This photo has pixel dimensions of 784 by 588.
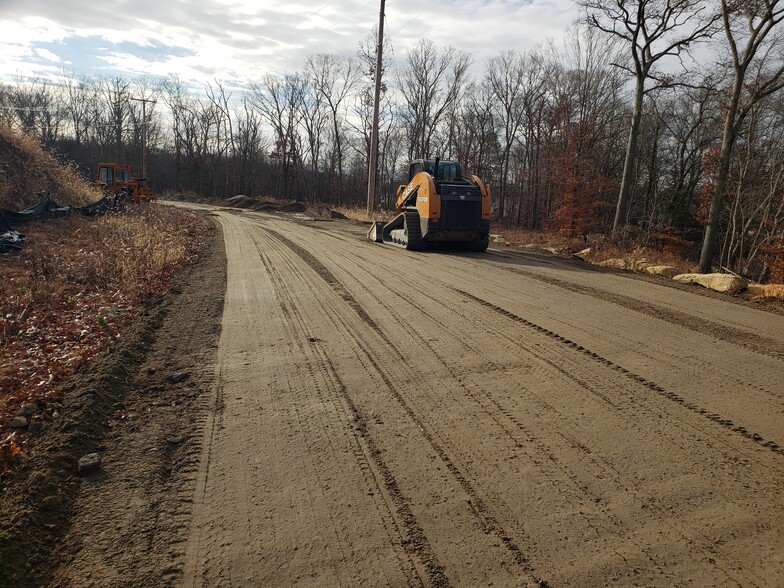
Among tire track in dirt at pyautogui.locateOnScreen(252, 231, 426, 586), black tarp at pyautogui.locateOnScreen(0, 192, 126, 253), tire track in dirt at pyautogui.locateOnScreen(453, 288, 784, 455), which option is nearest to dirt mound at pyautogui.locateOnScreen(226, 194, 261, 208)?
black tarp at pyautogui.locateOnScreen(0, 192, 126, 253)

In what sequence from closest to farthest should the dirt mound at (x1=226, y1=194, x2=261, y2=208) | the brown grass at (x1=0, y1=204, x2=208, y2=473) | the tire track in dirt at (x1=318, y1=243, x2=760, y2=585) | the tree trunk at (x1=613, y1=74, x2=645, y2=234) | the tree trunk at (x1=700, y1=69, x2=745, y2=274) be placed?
the tire track in dirt at (x1=318, y1=243, x2=760, y2=585) < the brown grass at (x1=0, y1=204, x2=208, y2=473) < the tree trunk at (x1=700, y1=69, x2=745, y2=274) < the tree trunk at (x1=613, y1=74, x2=645, y2=234) < the dirt mound at (x1=226, y1=194, x2=261, y2=208)

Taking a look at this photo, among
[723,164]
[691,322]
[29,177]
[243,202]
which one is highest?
[723,164]

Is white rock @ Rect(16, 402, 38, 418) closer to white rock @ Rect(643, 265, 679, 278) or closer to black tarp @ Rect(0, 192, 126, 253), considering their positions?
black tarp @ Rect(0, 192, 126, 253)

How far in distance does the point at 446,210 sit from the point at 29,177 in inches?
646

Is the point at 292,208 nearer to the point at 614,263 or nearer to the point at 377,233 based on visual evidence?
the point at 377,233

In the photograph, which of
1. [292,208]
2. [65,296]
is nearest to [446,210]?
[65,296]

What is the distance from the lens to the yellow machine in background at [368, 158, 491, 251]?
46.3ft

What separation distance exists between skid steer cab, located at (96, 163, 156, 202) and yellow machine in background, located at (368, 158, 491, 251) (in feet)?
68.0

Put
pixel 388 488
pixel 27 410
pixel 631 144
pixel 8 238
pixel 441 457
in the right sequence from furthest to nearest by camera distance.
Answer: pixel 631 144 < pixel 8 238 < pixel 27 410 < pixel 441 457 < pixel 388 488

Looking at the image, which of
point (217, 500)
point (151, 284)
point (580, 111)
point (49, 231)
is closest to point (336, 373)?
point (217, 500)

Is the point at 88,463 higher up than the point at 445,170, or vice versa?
the point at 445,170

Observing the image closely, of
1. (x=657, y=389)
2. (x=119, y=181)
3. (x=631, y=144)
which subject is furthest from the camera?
(x=119, y=181)

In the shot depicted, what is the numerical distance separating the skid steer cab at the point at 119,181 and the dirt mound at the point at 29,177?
19.5ft

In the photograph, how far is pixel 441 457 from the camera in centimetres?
347
